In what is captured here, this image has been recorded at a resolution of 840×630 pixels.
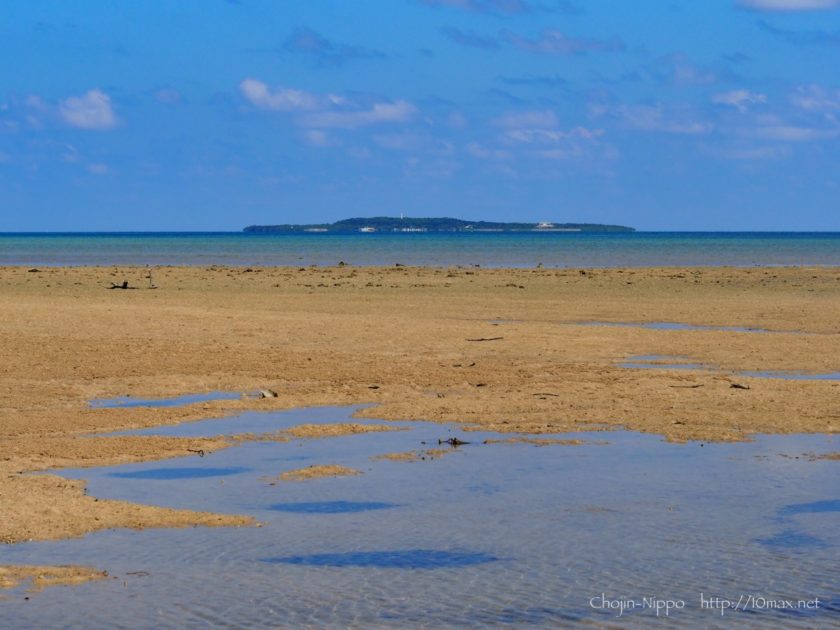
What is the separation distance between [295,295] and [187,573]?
100 ft

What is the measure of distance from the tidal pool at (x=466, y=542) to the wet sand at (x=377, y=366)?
726mm

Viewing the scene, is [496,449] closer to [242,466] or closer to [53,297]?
[242,466]

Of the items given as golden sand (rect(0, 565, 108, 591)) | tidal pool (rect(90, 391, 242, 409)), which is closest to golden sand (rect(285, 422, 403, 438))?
tidal pool (rect(90, 391, 242, 409))

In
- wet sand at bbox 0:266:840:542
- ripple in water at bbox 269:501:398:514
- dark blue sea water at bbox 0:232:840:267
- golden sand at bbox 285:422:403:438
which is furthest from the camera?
dark blue sea water at bbox 0:232:840:267

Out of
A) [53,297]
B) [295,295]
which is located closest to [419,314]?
[295,295]

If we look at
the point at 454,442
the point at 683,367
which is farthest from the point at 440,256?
the point at 454,442

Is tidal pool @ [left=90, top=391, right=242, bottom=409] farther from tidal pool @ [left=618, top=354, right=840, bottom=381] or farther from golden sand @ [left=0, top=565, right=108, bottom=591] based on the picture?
golden sand @ [left=0, top=565, right=108, bottom=591]

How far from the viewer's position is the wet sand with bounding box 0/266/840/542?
1391 cm

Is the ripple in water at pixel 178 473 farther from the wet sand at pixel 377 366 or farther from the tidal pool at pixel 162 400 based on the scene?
the tidal pool at pixel 162 400

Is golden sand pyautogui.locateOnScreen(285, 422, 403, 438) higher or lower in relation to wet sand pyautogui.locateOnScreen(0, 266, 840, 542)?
lower

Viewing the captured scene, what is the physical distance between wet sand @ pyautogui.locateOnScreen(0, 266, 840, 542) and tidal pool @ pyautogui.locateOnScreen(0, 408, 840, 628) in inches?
28.6

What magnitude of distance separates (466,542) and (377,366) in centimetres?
1057

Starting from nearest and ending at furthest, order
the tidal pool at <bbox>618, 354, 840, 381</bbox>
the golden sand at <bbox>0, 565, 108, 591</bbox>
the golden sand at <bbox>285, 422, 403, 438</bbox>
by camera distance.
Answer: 1. the golden sand at <bbox>0, 565, 108, 591</bbox>
2. the golden sand at <bbox>285, 422, 403, 438</bbox>
3. the tidal pool at <bbox>618, 354, 840, 381</bbox>

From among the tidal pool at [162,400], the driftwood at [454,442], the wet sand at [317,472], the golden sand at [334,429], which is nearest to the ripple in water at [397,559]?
the wet sand at [317,472]
